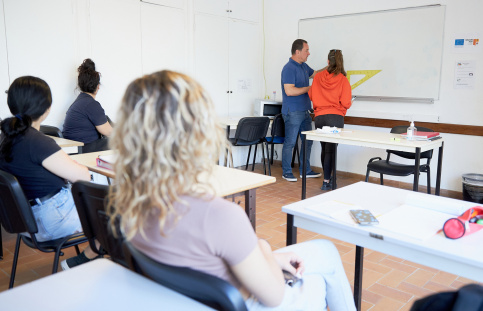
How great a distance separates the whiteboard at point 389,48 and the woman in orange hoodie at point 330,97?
27.1 inches

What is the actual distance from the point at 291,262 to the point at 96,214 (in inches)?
33.7

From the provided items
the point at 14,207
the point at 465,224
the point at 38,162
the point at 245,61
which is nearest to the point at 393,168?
the point at 465,224

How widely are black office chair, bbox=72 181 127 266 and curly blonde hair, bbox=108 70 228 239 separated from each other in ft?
2.15

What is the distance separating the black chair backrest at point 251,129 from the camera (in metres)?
5.16

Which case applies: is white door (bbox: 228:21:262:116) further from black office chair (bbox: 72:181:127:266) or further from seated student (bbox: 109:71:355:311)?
seated student (bbox: 109:71:355:311)

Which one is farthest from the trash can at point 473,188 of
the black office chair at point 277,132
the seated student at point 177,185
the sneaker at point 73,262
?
the seated student at point 177,185

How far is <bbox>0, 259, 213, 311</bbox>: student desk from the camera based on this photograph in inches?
38.8

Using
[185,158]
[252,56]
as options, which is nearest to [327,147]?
[252,56]

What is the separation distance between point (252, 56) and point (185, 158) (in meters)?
5.49

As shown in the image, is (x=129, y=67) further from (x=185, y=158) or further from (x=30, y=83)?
(x=185, y=158)

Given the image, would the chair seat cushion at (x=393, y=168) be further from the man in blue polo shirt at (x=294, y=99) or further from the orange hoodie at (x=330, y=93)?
the man in blue polo shirt at (x=294, y=99)

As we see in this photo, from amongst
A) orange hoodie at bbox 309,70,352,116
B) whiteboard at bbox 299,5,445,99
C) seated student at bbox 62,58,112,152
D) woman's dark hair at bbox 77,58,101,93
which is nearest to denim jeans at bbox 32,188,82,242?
seated student at bbox 62,58,112,152

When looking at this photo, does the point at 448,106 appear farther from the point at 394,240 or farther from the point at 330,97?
the point at 394,240

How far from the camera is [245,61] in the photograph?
6172 mm
